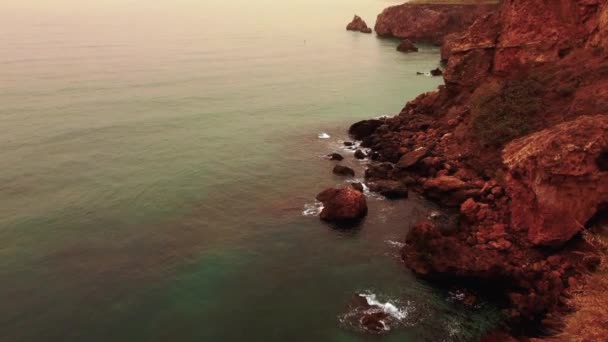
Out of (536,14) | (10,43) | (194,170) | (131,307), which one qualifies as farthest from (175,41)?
(131,307)

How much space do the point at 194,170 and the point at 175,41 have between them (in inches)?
3666

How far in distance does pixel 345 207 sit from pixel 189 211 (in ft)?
49.9

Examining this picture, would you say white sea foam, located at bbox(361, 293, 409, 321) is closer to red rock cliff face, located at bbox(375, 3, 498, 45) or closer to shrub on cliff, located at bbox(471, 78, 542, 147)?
shrub on cliff, located at bbox(471, 78, 542, 147)

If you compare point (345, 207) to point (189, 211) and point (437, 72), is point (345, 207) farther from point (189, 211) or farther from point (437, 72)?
point (437, 72)

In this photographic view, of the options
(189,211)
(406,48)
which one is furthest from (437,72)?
(189,211)

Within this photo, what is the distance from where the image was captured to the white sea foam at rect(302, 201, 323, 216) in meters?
44.4

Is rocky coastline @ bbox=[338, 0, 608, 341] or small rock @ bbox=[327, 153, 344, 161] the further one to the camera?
small rock @ bbox=[327, 153, 344, 161]

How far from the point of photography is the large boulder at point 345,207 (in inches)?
1670

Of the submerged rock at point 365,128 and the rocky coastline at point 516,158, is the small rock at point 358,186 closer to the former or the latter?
the rocky coastline at point 516,158

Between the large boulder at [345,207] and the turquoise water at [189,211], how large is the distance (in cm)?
151

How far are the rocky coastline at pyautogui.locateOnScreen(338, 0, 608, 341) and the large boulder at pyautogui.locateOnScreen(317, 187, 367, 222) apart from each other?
4992 mm

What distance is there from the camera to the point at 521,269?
110 feet

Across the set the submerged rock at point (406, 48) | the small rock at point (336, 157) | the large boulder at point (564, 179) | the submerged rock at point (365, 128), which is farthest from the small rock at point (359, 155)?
the submerged rock at point (406, 48)

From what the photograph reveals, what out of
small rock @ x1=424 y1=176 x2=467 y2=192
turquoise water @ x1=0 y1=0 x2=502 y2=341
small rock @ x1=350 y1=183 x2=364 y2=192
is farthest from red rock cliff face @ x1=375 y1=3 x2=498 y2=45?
small rock @ x1=350 y1=183 x2=364 y2=192
